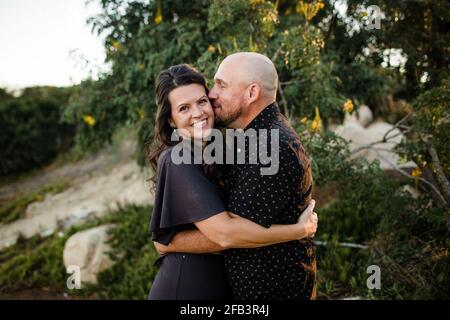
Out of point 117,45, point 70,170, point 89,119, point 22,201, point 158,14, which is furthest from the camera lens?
point 70,170

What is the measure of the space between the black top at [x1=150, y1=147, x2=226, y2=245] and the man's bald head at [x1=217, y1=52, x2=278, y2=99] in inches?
22.5

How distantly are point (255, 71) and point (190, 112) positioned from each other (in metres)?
0.43

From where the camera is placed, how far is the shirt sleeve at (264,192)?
2.13m

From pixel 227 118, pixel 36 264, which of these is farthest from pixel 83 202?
pixel 227 118

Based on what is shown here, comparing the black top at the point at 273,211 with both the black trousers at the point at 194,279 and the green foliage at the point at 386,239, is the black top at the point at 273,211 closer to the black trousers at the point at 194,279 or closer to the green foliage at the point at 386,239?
the black trousers at the point at 194,279

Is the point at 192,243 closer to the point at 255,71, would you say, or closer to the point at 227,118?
the point at 227,118

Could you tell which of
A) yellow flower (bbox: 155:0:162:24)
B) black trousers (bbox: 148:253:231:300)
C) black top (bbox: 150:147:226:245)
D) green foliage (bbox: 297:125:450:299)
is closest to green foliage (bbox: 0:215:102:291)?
yellow flower (bbox: 155:0:162:24)

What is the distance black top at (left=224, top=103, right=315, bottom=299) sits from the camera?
2.15 m

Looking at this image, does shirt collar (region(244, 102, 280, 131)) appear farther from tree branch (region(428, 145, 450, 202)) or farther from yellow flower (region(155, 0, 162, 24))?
yellow flower (region(155, 0, 162, 24))

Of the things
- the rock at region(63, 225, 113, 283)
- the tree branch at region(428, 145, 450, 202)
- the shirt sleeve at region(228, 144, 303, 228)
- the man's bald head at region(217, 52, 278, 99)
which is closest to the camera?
the shirt sleeve at region(228, 144, 303, 228)

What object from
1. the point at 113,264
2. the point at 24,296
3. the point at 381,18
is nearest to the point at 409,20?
the point at 381,18

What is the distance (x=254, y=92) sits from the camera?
2463 mm

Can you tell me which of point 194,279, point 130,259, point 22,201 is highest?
point 194,279
